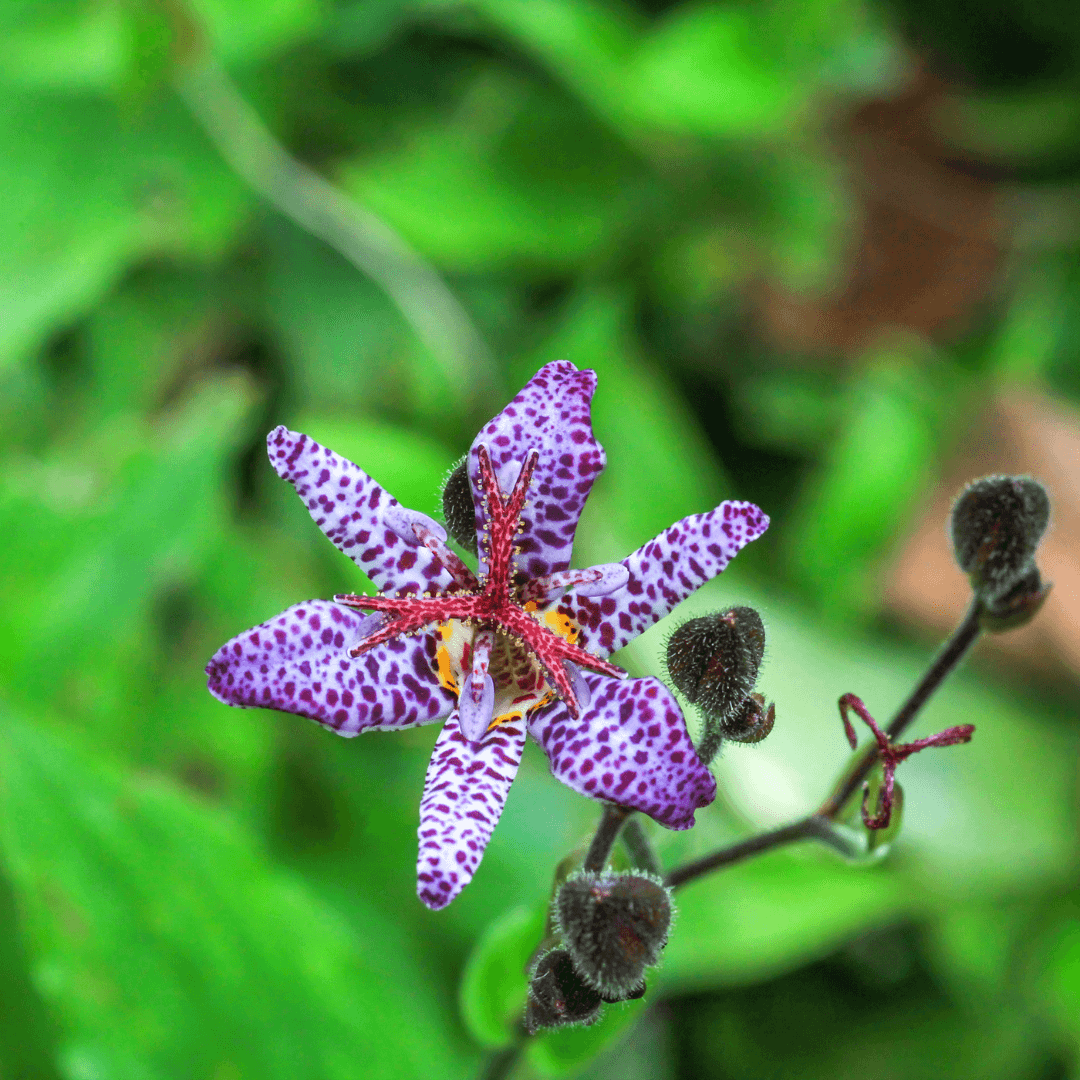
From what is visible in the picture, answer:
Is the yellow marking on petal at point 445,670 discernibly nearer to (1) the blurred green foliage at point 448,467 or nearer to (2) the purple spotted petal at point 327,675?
(2) the purple spotted petal at point 327,675

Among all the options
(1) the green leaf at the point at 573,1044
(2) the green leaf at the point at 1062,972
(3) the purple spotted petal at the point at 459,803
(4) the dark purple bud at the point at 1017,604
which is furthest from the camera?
(2) the green leaf at the point at 1062,972

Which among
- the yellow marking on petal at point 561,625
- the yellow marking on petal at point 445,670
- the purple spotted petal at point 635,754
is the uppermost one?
the purple spotted petal at point 635,754

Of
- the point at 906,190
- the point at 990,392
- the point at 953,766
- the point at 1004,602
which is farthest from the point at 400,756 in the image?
the point at 906,190

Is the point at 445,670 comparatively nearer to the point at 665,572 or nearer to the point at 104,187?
the point at 665,572

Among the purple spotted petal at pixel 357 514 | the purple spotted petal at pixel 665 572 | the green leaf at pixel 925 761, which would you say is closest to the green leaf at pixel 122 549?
the green leaf at pixel 925 761

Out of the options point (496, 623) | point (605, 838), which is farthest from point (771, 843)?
point (496, 623)
